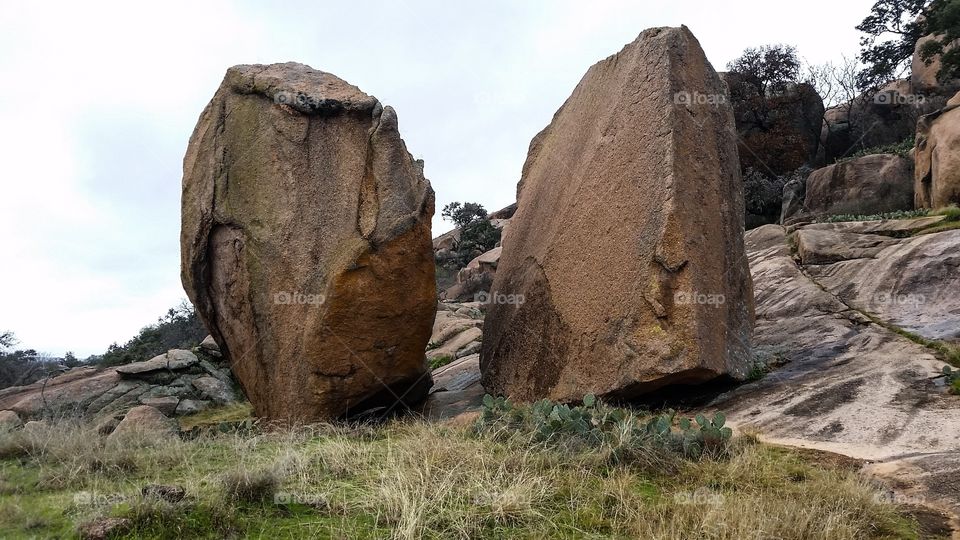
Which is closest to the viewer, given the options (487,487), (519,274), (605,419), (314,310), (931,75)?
(487,487)

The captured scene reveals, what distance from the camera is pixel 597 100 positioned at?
755 centimetres

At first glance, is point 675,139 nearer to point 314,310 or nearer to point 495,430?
point 495,430

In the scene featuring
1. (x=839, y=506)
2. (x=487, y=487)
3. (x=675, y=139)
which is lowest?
(x=839, y=506)

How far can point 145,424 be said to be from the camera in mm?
6902

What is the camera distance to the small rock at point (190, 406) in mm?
10180

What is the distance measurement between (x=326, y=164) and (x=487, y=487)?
428cm

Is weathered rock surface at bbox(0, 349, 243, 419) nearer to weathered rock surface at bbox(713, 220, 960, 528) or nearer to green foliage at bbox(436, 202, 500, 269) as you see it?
weathered rock surface at bbox(713, 220, 960, 528)

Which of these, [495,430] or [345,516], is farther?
[495,430]

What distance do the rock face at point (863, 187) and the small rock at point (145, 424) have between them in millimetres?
15634

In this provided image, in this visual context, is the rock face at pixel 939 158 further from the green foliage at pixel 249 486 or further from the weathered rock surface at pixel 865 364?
the green foliage at pixel 249 486

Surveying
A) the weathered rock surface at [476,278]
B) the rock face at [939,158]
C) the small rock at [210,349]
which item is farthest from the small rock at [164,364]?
the rock face at [939,158]

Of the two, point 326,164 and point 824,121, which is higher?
point 824,121

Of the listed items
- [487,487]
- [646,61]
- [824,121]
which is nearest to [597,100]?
[646,61]

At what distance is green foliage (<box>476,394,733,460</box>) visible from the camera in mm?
4625
